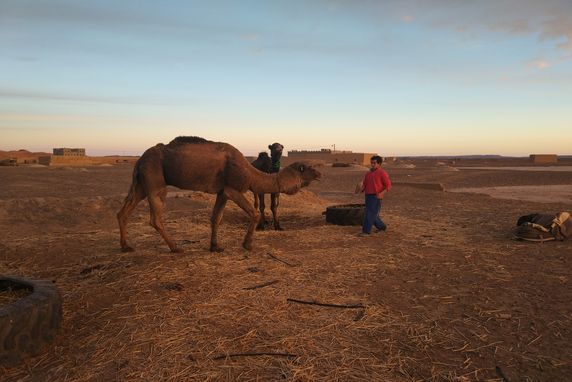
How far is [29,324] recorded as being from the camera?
14.6 ft

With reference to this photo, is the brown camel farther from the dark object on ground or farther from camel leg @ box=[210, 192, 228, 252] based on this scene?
the dark object on ground

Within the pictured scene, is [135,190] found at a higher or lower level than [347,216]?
higher

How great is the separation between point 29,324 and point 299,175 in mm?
5822

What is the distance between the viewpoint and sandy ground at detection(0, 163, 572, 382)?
4195mm

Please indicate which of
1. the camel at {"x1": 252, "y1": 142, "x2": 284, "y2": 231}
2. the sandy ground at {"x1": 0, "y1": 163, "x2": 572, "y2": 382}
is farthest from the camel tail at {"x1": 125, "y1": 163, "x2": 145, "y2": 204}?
the camel at {"x1": 252, "y1": 142, "x2": 284, "y2": 231}

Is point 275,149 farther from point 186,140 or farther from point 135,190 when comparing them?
point 135,190

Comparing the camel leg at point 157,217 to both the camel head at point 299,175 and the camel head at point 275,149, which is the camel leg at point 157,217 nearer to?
the camel head at point 299,175

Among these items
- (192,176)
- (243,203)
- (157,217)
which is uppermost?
(192,176)

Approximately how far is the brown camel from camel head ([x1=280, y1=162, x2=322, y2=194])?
0.47 meters

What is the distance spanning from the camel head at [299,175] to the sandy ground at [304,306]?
125 cm

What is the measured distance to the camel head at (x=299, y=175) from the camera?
360 inches

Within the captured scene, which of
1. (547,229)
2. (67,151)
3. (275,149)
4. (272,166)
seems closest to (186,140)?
(275,149)

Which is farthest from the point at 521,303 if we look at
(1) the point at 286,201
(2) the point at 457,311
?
(1) the point at 286,201

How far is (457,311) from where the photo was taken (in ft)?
18.4
